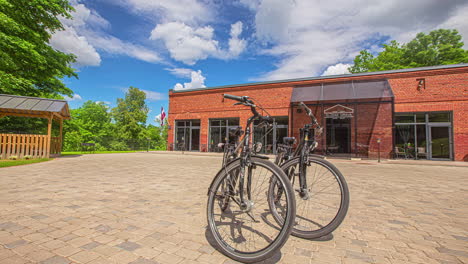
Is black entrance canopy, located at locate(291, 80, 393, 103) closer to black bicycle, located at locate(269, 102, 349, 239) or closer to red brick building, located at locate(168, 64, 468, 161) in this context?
red brick building, located at locate(168, 64, 468, 161)

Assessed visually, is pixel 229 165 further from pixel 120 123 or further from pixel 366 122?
pixel 120 123

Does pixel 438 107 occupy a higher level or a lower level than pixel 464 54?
lower

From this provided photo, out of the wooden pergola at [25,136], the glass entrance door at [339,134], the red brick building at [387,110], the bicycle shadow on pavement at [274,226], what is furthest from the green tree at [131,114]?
the bicycle shadow on pavement at [274,226]

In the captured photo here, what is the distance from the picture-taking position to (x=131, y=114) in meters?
38.3

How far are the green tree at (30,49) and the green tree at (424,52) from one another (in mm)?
32573

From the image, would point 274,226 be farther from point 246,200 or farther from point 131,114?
point 131,114

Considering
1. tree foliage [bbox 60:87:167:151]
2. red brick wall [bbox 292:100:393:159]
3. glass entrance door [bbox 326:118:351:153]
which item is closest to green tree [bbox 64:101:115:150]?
tree foliage [bbox 60:87:167:151]

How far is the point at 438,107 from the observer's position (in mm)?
14133

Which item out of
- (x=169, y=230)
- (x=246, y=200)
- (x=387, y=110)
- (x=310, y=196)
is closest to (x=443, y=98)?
(x=387, y=110)

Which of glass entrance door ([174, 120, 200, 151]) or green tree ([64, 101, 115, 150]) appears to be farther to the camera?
green tree ([64, 101, 115, 150])

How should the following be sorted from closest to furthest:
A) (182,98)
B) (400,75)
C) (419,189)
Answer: (419,189), (400,75), (182,98)

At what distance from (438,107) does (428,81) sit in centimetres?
187

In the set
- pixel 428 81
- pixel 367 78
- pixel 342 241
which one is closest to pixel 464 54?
pixel 428 81

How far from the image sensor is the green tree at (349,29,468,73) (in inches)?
929
